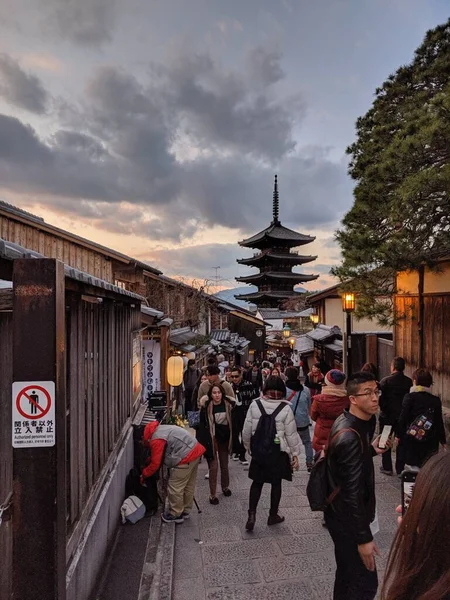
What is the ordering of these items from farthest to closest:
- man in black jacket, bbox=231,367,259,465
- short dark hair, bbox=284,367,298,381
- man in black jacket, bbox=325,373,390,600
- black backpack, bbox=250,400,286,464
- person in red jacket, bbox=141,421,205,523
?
man in black jacket, bbox=231,367,259,465 < short dark hair, bbox=284,367,298,381 < person in red jacket, bbox=141,421,205,523 < black backpack, bbox=250,400,286,464 < man in black jacket, bbox=325,373,390,600

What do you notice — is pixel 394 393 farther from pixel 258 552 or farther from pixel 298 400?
pixel 258 552

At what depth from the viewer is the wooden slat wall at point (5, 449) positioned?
8.83 feet

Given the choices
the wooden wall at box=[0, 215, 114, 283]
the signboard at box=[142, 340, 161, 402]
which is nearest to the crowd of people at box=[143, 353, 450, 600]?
the signboard at box=[142, 340, 161, 402]

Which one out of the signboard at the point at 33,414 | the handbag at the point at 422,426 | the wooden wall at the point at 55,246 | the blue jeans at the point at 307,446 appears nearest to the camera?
the signboard at the point at 33,414

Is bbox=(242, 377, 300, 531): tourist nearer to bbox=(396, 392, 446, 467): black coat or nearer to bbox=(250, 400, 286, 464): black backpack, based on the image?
bbox=(250, 400, 286, 464): black backpack

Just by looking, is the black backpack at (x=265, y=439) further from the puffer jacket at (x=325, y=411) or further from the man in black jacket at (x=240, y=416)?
the man in black jacket at (x=240, y=416)

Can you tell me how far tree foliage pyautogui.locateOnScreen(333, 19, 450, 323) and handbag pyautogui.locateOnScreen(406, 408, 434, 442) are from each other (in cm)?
242

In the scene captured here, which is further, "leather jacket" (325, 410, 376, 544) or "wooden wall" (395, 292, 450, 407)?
"wooden wall" (395, 292, 450, 407)

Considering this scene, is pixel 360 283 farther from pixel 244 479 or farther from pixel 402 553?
pixel 402 553

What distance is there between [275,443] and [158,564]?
2.06 m

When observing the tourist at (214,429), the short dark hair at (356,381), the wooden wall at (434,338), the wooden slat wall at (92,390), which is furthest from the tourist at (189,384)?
the short dark hair at (356,381)

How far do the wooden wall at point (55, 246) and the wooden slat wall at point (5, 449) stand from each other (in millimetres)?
9426

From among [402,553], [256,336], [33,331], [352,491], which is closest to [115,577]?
[352,491]

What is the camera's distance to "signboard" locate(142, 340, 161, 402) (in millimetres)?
12141
